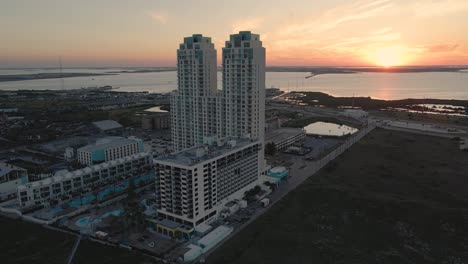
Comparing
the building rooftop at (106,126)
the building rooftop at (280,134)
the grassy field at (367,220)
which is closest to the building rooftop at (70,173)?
the grassy field at (367,220)

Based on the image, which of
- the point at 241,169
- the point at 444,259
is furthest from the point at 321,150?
the point at 444,259

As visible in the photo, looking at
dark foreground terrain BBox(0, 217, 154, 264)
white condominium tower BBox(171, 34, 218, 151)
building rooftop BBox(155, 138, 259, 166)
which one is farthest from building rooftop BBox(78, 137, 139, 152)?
building rooftop BBox(155, 138, 259, 166)

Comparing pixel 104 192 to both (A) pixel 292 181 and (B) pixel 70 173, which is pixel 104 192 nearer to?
(B) pixel 70 173

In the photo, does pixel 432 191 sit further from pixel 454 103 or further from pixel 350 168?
pixel 454 103

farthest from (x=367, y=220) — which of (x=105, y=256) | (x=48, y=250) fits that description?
(x=48, y=250)

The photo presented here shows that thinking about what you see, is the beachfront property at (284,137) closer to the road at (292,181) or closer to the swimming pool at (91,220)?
the road at (292,181)

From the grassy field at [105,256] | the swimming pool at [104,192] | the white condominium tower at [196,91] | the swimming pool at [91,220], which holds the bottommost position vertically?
the grassy field at [105,256]

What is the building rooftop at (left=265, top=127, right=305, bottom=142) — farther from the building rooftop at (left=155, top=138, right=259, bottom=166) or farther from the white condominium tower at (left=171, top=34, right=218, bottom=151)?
the building rooftop at (left=155, top=138, right=259, bottom=166)
